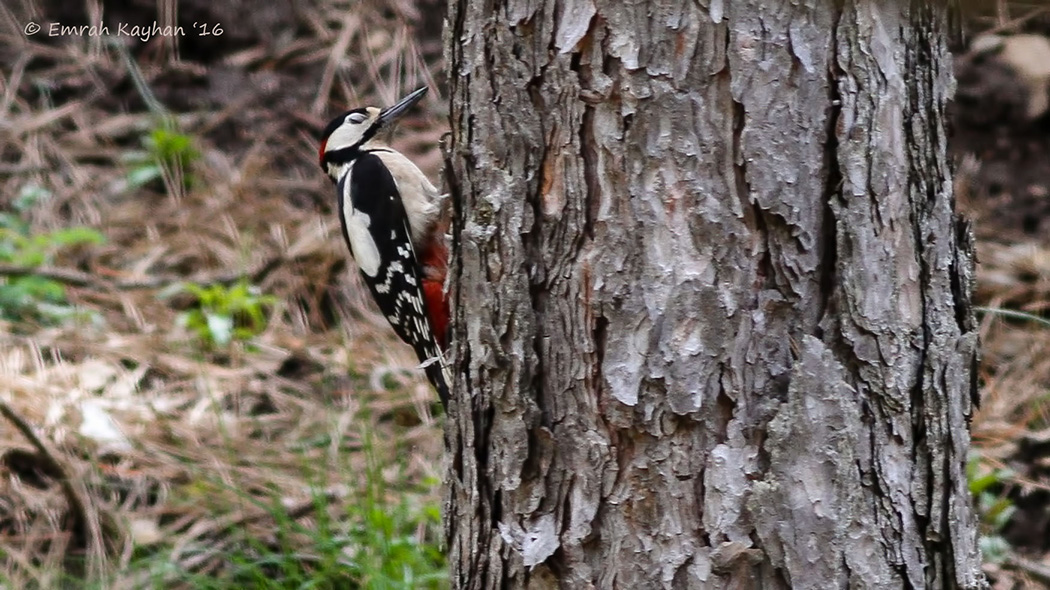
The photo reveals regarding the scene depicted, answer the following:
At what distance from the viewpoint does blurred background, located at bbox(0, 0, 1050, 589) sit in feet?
11.2

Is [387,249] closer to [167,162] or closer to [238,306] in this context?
[238,306]

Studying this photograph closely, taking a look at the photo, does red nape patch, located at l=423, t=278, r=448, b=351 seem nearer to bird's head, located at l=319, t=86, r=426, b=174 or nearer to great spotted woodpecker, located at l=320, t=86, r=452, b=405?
great spotted woodpecker, located at l=320, t=86, r=452, b=405

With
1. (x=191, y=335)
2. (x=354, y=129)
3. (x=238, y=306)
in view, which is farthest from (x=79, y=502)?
(x=354, y=129)

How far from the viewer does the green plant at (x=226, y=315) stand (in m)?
4.61

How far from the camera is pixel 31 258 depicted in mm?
4938

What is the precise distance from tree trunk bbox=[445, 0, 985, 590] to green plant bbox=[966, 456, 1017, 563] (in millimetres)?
1540

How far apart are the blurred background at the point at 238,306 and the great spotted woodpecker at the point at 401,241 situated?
0.24 meters

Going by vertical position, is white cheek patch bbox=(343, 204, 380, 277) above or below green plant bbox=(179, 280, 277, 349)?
above

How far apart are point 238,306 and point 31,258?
0.95m

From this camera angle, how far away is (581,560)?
195cm

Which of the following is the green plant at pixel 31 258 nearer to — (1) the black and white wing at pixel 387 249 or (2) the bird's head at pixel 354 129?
(2) the bird's head at pixel 354 129

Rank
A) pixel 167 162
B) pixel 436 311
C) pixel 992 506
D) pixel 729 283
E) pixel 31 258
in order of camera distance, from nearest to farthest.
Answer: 1. pixel 729 283
2. pixel 992 506
3. pixel 436 311
4. pixel 31 258
5. pixel 167 162

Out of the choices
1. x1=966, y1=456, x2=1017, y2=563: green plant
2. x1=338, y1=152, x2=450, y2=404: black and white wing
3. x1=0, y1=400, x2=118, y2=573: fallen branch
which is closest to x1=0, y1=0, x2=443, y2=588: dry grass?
x1=0, y1=400, x2=118, y2=573: fallen branch

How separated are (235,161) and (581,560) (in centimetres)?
434
